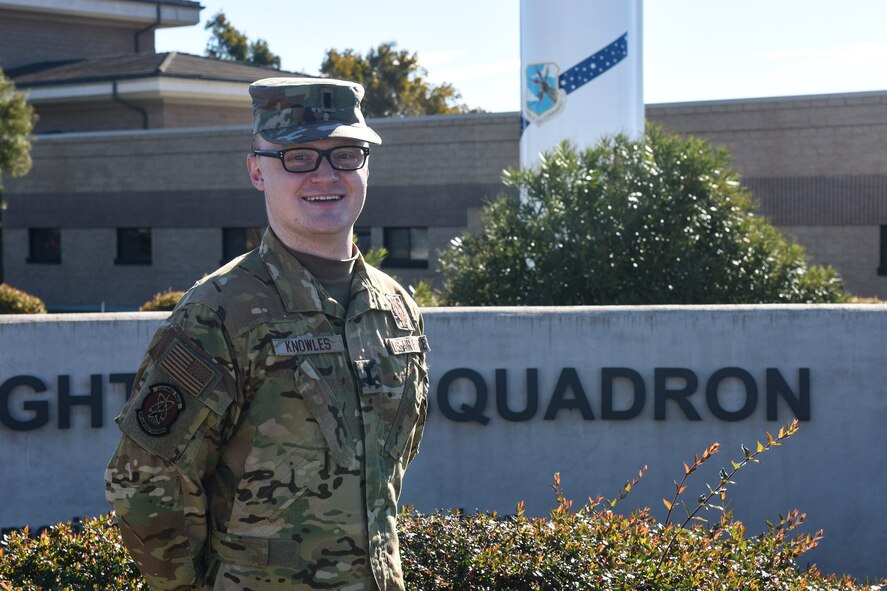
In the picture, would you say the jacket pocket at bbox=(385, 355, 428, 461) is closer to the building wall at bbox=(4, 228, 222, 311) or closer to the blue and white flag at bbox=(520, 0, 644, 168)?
the blue and white flag at bbox=(520, 0, 644, 168)

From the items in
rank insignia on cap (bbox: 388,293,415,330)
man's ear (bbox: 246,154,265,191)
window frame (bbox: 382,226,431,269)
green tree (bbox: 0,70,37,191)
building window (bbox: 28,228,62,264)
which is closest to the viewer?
man's ear (bbox: 246,154,265,191)

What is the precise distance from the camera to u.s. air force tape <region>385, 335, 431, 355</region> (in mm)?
3279

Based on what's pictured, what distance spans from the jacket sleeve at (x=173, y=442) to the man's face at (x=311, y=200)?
1.19 feet

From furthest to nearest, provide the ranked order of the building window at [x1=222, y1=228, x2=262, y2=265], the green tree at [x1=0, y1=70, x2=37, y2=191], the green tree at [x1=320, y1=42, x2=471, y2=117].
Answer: the green tree at [x1=320, y1=42, x2=471, y2=117], the building window at [x1=222, y1=228, x2=262, y2=265], the green tree at [x1=0, y1=70, x2=37, y2=191]

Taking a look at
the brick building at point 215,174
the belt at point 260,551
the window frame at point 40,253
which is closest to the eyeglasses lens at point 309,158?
the belt at point 260,551

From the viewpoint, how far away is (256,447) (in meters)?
3.01

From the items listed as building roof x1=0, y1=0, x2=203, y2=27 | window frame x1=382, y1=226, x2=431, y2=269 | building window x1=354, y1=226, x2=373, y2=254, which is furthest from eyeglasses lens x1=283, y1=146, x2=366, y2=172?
building roof x1=0, y1=0, x2=203, y2=27

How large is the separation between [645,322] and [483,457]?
4.44 ft

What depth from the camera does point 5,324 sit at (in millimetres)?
6992

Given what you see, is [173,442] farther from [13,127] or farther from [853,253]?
[13,127]

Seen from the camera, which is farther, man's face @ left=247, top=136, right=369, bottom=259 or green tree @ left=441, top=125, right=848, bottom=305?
green tree @ left=441, top=125, right=848, bottom=305

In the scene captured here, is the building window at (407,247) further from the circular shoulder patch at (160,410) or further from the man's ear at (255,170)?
the circular shoulder patch at (160,410)

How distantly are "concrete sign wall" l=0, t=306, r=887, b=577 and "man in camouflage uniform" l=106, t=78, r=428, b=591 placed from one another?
4.04 m

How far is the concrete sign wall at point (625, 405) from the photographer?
711cm
